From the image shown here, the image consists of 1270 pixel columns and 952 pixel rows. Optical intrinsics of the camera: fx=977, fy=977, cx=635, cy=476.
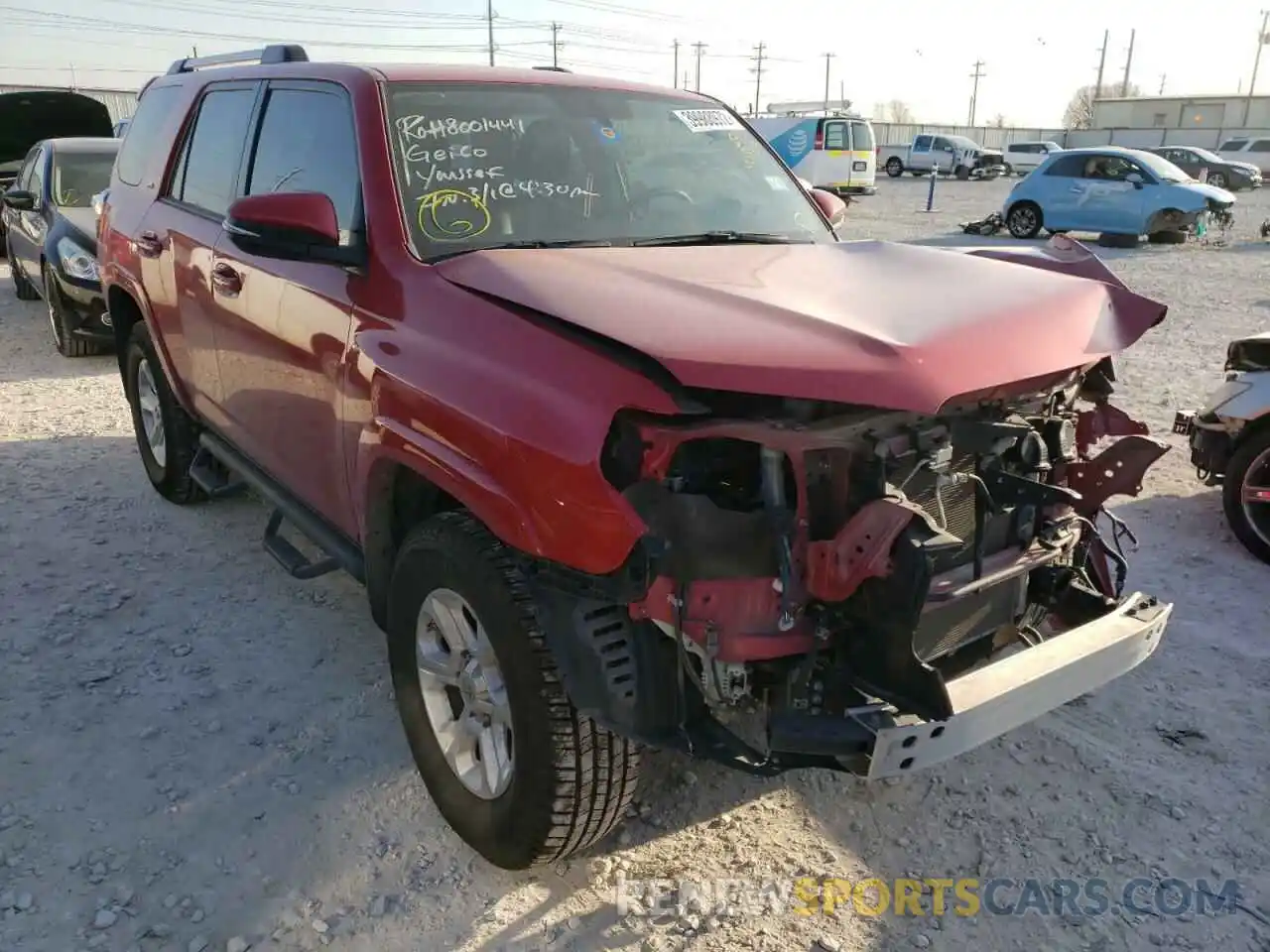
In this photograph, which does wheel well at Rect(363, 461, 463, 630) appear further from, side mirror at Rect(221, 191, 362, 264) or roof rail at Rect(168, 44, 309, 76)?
roof rail at Rect(168, 44, 309, 76)

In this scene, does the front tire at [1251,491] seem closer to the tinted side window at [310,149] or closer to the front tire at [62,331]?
the tinted side window at [310,149]

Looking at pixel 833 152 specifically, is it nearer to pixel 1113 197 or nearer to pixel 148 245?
pixel 1113 197

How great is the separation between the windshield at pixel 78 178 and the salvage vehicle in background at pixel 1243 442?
367 inches

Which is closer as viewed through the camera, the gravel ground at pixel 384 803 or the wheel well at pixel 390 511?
the gravel ground at pixel 384 803

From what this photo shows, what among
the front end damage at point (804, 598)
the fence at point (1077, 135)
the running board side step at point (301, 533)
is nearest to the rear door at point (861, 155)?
the fence at point (1077, 135)

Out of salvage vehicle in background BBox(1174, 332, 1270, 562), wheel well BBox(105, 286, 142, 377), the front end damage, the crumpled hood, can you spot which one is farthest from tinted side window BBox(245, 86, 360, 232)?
salvage vehicle in background BBox(1174, 332, 1270, 562)

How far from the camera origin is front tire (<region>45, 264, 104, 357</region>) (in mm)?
8398

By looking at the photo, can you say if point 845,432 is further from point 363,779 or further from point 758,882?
point 363,779

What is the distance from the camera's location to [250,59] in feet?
14.1

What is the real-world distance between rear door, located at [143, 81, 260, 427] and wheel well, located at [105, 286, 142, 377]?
0.61m

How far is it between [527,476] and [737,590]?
0.53 meters

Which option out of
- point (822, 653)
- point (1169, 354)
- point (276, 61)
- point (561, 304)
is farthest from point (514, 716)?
point (1169, 354)

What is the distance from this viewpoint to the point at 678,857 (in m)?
2.73

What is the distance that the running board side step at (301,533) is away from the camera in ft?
10.6
